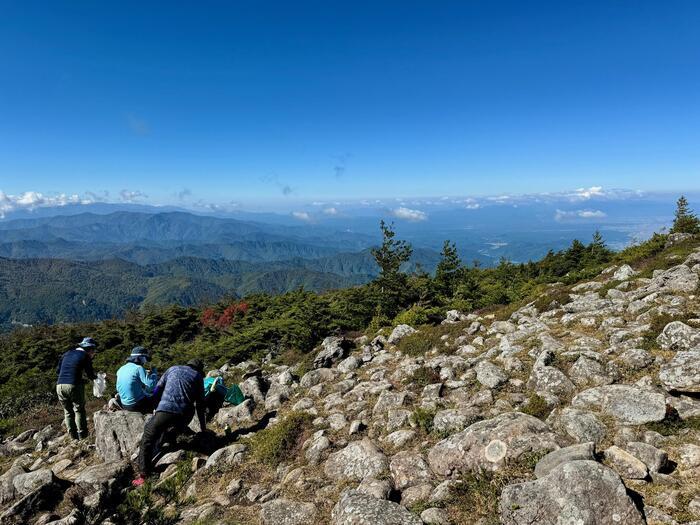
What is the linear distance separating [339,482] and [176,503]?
114 inches

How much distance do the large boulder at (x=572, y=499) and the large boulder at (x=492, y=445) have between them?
0.81 m

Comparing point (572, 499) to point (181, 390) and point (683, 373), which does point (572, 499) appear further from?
point (181, 390)

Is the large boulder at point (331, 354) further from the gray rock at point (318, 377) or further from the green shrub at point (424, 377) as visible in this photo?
the green shrub at point (424, 377)

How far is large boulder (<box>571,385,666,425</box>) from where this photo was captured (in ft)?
17.6

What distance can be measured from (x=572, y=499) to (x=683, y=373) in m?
→ 3.73

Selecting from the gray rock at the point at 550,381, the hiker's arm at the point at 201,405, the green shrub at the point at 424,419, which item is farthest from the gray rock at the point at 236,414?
the gray rock at the point at 550,381

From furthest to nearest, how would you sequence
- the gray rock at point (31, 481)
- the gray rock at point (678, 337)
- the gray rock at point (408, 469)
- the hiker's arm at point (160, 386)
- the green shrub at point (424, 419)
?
the hiker's arm at point (160, 386), the gray rock at point (678, 337), the green shrub at point (424, 419), the gray rock at point (31, 481), the gray rock at point (408, 469)

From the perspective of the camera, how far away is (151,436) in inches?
279

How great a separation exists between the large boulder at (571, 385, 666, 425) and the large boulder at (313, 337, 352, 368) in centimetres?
789

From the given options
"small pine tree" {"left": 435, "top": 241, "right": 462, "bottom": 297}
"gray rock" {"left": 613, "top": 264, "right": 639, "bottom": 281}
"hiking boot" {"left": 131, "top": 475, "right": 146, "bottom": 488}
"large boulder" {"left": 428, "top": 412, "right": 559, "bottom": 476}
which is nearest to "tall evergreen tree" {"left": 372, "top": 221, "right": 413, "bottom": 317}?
"small pine tree" {"left": 435, "top": 241, "right": 462, "bottom": 297}

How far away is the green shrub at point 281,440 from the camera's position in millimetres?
6902

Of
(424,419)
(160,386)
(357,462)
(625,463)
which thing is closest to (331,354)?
(160,386)

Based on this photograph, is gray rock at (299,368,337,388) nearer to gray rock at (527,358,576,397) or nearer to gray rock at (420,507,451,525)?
gray rock at (527,358,576,397)

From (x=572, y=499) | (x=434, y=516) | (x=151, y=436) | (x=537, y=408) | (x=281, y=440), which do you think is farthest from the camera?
(x=281, y=440)
